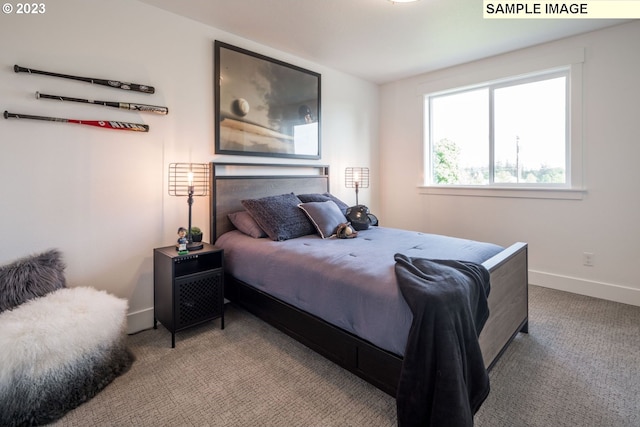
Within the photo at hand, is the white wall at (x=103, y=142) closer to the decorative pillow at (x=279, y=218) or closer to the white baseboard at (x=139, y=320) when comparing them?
the white baseboard at (x=139, y=320)

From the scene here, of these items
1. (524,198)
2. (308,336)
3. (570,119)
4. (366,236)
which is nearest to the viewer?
(308,336)

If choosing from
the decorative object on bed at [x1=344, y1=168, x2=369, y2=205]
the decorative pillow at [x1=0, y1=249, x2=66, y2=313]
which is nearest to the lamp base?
the decorative pillow at [x1=0, y1=249, x2=66, y2=313]

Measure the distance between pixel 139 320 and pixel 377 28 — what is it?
10.7 ft

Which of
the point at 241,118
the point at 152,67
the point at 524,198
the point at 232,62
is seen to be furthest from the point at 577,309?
the point at 152,67

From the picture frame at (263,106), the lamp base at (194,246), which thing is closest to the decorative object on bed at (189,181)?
the lamp base at (194,246)

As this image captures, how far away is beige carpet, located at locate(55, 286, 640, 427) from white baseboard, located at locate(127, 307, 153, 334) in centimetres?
10

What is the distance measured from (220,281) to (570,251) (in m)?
3.46

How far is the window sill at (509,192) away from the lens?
127 inches

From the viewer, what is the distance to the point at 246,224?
2811mm

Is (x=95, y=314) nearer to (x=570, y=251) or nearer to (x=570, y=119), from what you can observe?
(x=570, y=251)

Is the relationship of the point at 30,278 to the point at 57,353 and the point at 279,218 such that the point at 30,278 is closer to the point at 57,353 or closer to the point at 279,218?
the point at 57,353

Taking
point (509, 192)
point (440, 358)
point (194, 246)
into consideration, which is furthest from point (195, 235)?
point (509, 192)

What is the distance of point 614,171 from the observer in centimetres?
298

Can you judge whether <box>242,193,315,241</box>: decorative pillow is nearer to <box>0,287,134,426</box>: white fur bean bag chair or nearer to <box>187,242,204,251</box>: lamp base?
<box>187,242,204,251</box>: lamp base
